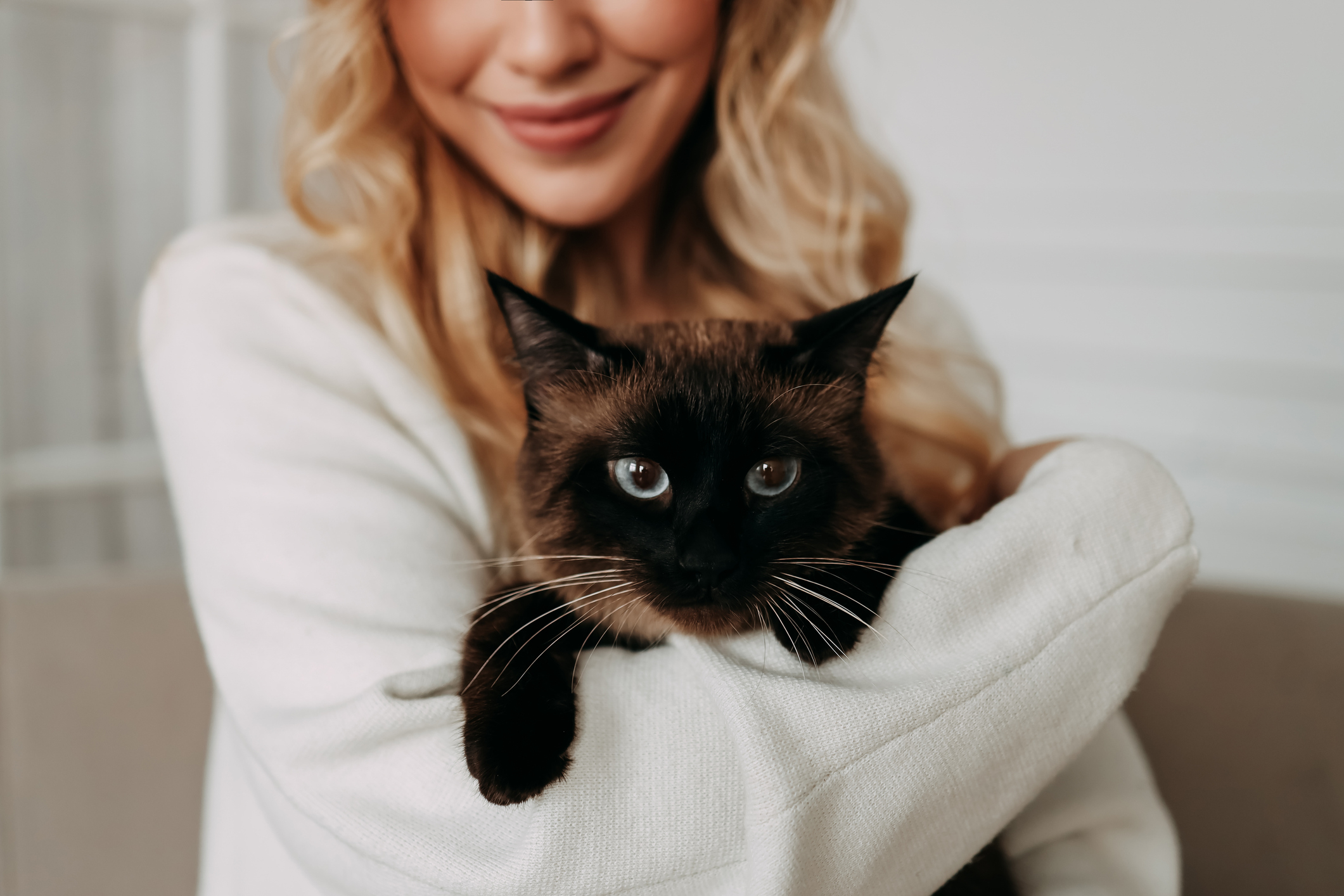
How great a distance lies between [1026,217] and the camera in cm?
317

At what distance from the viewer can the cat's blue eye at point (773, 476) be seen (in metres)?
0.98

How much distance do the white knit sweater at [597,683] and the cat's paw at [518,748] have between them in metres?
0.02

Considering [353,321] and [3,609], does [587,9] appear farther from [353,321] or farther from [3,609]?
[3,609]

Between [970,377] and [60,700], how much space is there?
183cm

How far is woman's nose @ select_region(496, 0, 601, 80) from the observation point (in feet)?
3.73

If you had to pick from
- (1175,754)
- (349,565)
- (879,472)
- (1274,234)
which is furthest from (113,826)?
(1274,234)

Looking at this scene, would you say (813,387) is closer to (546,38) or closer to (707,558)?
(707,558)

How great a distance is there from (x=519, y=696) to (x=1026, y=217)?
2.89 meters

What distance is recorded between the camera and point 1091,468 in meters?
1.01

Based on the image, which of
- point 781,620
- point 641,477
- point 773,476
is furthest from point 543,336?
point 781,620

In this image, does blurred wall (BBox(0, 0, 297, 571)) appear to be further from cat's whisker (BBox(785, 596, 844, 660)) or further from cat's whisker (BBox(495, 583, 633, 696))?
cat's whisker (BBox(785, 596, 844, 660))

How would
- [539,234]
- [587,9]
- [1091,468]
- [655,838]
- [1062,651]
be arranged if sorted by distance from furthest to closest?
[539,234], [587,9], [1091,468], [1062,651], [655,838]

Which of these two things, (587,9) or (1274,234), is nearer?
→ (587,9)

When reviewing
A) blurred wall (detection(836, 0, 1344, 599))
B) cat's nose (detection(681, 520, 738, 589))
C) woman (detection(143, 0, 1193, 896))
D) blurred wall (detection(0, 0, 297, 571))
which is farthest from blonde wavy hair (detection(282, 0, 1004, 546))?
blurred wall (detection(0, 0, 297, 571))
